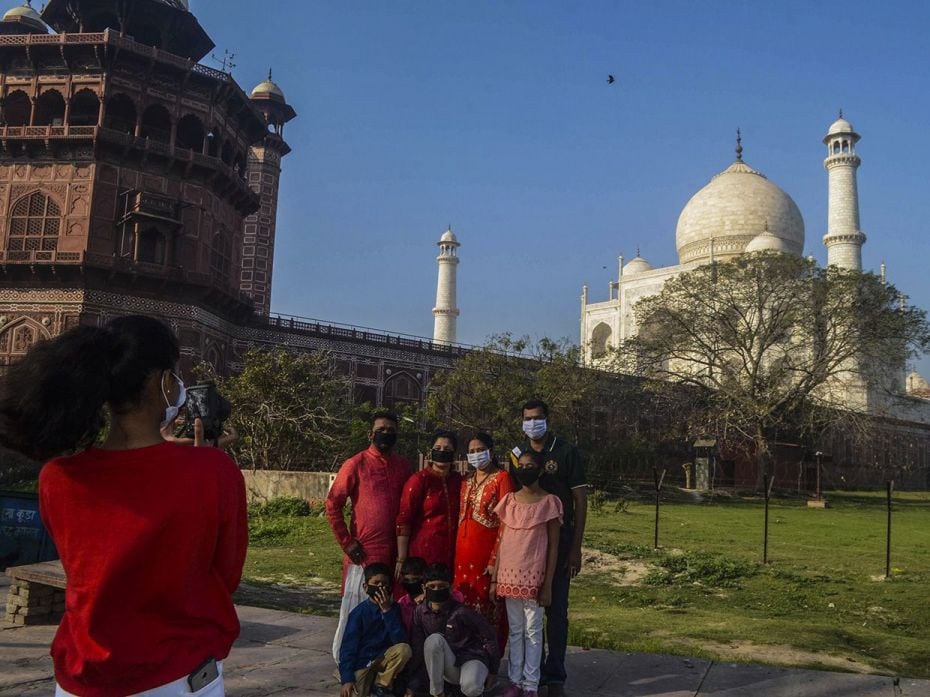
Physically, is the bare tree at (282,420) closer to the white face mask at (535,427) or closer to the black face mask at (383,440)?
the black face mask at (383,440)

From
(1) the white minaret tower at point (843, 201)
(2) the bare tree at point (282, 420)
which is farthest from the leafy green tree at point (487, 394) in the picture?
(1) the white minaret tower at point (843, 201)

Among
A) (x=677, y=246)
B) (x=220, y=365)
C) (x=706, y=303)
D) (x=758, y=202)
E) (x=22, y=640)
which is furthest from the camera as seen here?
(x=677, y=246)

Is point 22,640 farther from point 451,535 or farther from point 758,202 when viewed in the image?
point 758,202

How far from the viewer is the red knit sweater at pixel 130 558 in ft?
6.14

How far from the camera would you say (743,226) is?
1666 inches

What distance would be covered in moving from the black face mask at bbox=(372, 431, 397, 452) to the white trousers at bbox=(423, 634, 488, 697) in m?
1.17

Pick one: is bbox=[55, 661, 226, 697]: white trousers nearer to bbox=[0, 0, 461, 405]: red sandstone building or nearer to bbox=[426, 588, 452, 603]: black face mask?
bbox=[426, 588, 452, 603]: black face mask

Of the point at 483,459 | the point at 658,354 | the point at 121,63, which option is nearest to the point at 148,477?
the point at 483,459

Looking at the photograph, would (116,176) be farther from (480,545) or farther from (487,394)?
(480,545)

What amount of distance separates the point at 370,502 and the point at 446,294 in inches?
1649

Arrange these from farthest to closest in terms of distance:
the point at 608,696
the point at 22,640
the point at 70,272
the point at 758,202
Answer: the point at 758,202 < the point at 70,272 < the point at 22,640 < the point at 608,696

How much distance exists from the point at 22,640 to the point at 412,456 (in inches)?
678

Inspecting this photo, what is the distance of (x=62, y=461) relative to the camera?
1.92 metres

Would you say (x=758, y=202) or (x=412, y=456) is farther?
(x=758, y=202)
